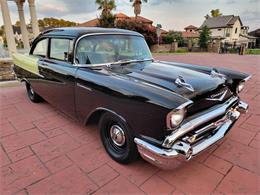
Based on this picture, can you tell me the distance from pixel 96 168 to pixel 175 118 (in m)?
1.14

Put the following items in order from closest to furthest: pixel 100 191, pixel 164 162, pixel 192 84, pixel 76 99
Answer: pixel 164 162
pixel 100 191
pixel 192 84
pixel 76 99

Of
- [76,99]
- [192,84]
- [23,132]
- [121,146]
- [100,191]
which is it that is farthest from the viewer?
[23,132]

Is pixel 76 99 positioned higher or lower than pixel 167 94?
lower

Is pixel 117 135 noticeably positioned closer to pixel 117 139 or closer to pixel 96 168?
pixel 117 139

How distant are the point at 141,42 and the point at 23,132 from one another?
2.42 meters

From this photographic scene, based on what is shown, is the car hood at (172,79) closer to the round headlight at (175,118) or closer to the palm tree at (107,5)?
the round headlight at (175,118)

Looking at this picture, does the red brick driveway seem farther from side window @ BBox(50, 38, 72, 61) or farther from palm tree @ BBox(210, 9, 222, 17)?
palm tree @ BBox(210, 9, 222, 17)

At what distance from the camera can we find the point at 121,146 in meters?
2.23

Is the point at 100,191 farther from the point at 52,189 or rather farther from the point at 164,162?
the point at 164,162

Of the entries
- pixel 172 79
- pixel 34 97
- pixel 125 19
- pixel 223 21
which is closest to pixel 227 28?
pixel 223 21

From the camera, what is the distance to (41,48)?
12.3 ft

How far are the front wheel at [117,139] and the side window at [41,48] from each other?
1.96 metres

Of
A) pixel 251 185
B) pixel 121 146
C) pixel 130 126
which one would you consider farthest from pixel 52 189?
pixel 251 185

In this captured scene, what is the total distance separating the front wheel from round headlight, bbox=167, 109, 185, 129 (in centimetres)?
47
